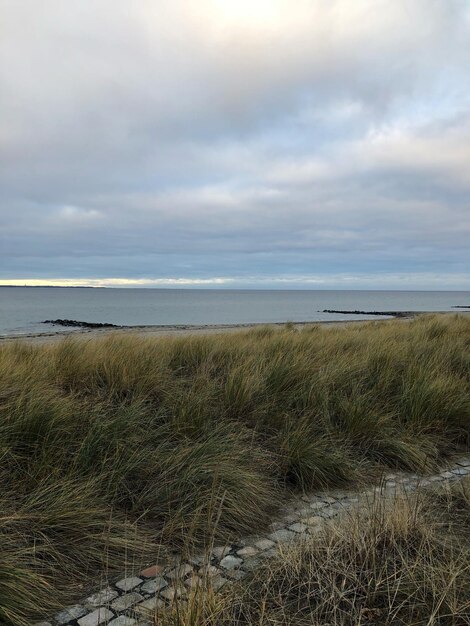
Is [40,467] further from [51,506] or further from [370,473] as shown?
[370,473]

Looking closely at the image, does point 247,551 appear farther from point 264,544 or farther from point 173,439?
point 173,439

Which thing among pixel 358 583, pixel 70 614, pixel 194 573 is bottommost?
pixel 70 614

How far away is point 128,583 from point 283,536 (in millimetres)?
1111

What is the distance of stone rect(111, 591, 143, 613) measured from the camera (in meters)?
2.50

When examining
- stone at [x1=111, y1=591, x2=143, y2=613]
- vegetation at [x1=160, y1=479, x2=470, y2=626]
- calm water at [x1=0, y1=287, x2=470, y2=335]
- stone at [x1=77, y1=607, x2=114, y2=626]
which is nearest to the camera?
vegetation at [x1=160, y1=479, x2=470, y2=626]


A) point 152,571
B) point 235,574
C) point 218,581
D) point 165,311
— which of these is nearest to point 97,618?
point 152,571

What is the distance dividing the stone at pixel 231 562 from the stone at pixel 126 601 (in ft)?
1.81

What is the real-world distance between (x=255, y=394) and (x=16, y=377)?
261cm

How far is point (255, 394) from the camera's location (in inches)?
222

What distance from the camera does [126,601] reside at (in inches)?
101

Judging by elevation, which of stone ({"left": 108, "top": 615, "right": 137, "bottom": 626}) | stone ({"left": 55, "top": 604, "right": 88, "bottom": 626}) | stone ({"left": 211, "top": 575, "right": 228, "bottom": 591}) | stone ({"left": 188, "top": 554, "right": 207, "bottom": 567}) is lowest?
stone ({"left": 55, "top": 604, "right": 88, "bottom": 626})

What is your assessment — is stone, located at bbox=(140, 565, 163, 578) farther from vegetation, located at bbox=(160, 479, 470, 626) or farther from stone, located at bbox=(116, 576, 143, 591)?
vegetation, located at bbox=(160, 479, 470, 626)

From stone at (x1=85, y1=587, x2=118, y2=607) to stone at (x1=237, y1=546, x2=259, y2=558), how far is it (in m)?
0.82

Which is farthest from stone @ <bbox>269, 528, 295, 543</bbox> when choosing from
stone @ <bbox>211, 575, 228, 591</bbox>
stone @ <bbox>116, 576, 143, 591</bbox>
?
stone @ <bbox>116, 576, 143, 591</bbox>
